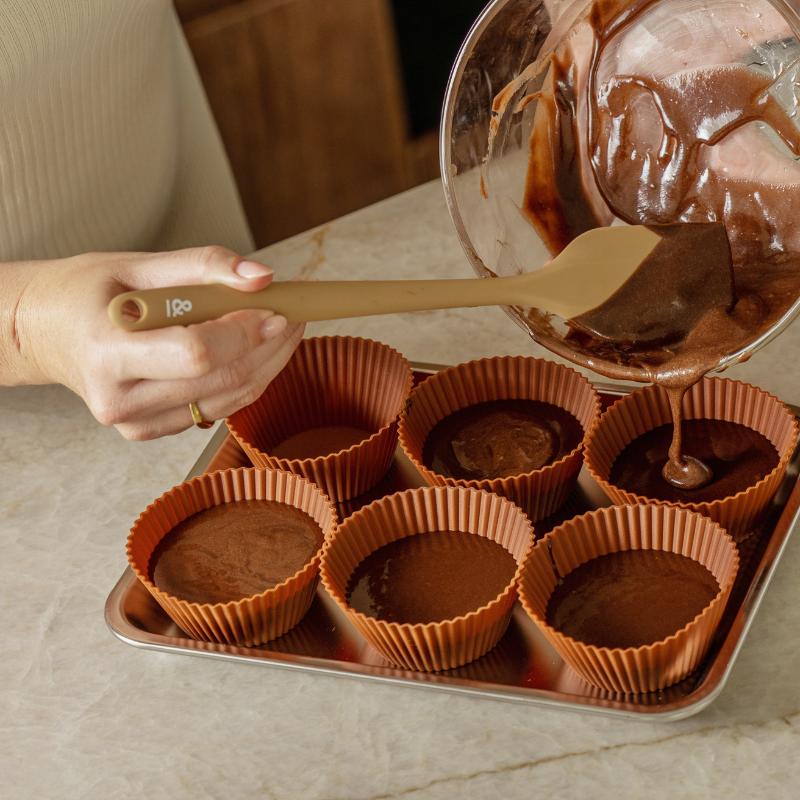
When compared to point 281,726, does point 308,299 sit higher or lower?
higher

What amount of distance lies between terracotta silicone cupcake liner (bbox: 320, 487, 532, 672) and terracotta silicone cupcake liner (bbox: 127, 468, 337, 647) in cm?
3

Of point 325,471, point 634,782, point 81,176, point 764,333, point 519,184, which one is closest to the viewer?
point 634,782

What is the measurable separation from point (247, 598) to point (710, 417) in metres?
0.59

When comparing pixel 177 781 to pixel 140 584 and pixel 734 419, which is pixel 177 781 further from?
pixel 734 419

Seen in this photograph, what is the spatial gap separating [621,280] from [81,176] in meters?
0.80

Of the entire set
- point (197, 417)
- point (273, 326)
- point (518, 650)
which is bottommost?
point (518, 650)

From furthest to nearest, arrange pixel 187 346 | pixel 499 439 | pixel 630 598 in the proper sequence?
pixel 499 439 → pixel 630 598 → pixel 187 346

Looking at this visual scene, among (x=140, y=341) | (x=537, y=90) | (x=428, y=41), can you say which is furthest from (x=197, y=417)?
(x=428, y=41)

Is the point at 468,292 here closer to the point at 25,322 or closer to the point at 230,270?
the point at 230,270

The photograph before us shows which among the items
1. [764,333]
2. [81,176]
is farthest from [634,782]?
[81,176]

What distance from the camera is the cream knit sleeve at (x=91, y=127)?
1247 mm

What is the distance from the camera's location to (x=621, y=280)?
0.99 meters

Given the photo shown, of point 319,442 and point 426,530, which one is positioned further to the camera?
point 319,442

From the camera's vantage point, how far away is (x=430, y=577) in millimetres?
1064
